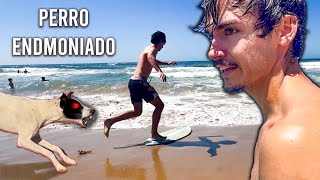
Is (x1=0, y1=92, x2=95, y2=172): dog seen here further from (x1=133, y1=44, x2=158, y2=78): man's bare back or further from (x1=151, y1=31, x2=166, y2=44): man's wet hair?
(x1=151, y1=31, x2=166, y2=44): man's wet hair

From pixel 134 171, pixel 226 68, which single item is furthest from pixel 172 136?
pixel 226 68

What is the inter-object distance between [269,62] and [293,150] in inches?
15.4

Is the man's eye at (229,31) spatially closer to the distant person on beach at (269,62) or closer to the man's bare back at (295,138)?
the distant person on beach at (269,62)

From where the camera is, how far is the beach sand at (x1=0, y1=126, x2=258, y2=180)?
5328 millimetres

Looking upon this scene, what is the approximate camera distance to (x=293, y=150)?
1111 millimetres

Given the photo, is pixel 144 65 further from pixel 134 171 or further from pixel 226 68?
pixel 226 68

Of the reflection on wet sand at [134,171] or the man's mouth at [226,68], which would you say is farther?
the reflection on wet sand at [134,171]

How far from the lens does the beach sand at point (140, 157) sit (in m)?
5.33

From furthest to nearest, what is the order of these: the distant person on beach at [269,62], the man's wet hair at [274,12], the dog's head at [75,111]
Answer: the dog's head at [75,111]
the man's wet hair at [274,12]
the distant person on beach at [269,62]

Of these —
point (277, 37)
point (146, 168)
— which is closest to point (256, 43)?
point (277, 37)

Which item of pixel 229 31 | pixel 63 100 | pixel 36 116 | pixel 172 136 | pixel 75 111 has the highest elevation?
pixel 229 31

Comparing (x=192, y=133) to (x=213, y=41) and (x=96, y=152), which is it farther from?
(x=213, y=41)

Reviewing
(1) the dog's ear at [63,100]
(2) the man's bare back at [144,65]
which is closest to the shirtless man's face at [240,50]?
(1) the dog's ear at [63,100]

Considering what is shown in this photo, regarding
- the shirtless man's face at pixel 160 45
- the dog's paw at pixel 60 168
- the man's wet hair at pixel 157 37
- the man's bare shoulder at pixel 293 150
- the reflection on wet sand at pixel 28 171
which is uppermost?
the man's bare shoulder at pixel 293 150
